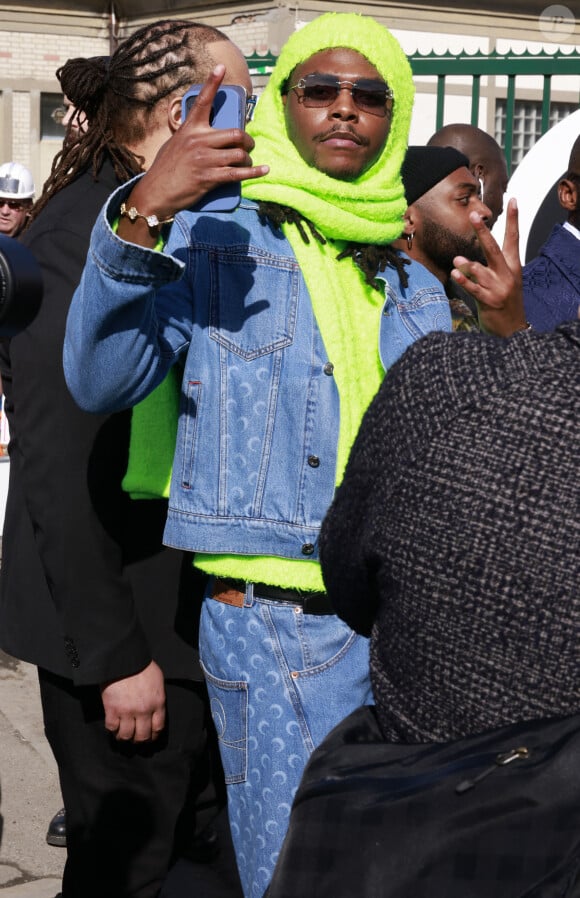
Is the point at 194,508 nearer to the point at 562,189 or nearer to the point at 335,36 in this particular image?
the point at 335,36

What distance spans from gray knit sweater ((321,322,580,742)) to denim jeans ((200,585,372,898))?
75cm

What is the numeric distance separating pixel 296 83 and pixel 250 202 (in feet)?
0.90

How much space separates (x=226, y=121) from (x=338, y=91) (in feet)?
1.35

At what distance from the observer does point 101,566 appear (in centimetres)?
240

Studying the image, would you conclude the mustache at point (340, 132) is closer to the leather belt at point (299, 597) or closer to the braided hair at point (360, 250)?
the braided hair at point (360, 250)

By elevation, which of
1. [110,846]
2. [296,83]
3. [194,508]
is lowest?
[110,846]

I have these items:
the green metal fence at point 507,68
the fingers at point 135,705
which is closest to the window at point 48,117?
the green metal fence at point 507,68

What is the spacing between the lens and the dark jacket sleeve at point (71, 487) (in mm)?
2395

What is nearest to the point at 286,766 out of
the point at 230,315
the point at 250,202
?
the point at 230,315

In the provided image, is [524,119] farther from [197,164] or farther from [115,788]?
[197,164]

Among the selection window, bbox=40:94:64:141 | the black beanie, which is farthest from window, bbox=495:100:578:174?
the black beanie

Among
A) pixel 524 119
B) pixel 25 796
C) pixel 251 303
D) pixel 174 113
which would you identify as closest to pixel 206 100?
pixel 251 303

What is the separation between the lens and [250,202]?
2.31 metres

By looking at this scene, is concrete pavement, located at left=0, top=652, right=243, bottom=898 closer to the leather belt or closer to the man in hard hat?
the leather belt
